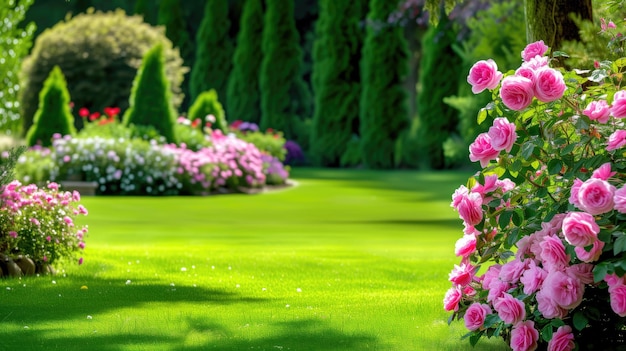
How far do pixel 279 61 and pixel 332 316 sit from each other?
84.2 feet

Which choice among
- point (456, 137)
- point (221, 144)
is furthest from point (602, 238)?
point (456, 137)

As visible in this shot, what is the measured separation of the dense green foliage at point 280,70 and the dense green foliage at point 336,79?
148cm

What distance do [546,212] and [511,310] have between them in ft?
2.02

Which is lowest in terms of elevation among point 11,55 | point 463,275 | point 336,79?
point 463,275

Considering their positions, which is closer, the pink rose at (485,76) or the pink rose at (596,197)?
the pink rose at (596,197)

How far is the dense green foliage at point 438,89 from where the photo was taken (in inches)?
1086

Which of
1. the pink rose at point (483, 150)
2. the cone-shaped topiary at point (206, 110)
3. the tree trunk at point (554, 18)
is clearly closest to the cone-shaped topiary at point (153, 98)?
the cone-shaped topiary at point (206, 110)

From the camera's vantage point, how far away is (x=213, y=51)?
115 feet

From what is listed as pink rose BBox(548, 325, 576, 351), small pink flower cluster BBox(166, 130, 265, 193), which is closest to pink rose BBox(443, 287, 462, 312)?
pink rose BBox(548, 325, 576, 351)

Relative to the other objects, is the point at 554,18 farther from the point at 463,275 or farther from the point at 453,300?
the point at 453,300

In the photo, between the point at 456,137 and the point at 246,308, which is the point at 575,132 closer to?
the point at 246,308

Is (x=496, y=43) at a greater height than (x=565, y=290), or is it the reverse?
(x=496, y=43)

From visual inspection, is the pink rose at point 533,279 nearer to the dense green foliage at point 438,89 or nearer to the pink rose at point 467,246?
the pink rose at point 467,246

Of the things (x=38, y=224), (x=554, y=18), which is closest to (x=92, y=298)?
(x=38, y=224)
